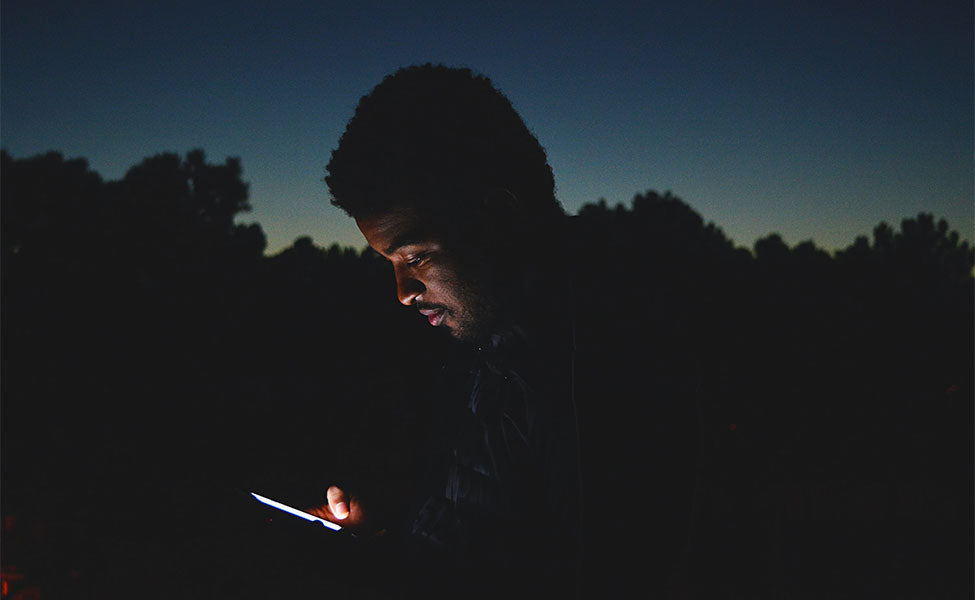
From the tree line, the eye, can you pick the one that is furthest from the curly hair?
the tree line

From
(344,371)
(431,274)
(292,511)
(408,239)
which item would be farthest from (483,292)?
(344,371)

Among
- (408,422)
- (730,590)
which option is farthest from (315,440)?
(730,590)

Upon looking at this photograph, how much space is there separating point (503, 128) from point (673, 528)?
57.3 inches

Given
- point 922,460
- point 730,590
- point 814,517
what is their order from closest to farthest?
point 730,590 < point 814,517 < point 922,460

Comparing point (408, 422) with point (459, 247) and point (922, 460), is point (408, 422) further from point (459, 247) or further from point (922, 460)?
point (922, 460)

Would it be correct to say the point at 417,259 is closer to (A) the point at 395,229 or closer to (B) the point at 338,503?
(A) the point at 395,229

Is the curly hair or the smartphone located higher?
the curly hair

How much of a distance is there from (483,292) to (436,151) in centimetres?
52

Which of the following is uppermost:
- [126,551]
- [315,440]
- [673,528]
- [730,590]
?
[673,528]

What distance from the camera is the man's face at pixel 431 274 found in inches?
74.8

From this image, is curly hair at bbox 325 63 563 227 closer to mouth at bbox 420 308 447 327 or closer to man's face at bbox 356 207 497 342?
man's face at bbox 356 207 497 342

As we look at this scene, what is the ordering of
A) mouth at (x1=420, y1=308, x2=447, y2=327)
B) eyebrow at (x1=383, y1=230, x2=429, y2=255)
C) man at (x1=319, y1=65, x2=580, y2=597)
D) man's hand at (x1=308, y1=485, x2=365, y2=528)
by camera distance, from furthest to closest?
man's hand at (x1=308, y1=485, x2=365, y2=528)
mouth at (x1=420, y1=308, x2=447, y2=327)
eyebrow at (x1=383, y1=230, x2=429, y2=255)
man at (x1=319, y1=65, x2=580, y2=597)

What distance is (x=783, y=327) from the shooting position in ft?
29.8

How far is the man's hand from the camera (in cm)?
239
